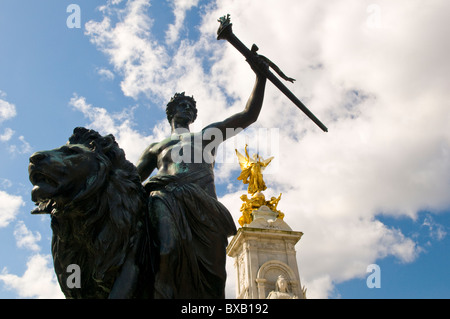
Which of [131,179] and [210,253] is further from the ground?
[131,179]

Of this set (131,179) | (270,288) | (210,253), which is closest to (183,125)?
(131,179)

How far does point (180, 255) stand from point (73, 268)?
764 mm

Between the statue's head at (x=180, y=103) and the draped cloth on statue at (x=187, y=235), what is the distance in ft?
3.56

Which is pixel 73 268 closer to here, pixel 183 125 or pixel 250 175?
pixel 183 125

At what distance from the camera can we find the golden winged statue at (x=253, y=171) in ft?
78.0

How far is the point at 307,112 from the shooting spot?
4.62m

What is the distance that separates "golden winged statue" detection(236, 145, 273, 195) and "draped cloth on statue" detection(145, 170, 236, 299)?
66.4ft

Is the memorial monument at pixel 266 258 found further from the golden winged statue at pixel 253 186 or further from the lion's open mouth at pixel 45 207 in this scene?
the lion's open mouth at pixel 45 207

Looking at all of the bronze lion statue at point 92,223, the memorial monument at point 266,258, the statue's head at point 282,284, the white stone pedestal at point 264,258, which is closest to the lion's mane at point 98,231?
the bronze lion statue at point 92,223

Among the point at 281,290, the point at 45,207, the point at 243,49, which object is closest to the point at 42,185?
the point at 45,207

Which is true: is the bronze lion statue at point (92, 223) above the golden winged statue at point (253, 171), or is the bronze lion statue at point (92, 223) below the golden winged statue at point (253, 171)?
below

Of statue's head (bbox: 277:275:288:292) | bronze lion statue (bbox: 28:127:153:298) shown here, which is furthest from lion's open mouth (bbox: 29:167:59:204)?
statue's head (bbox: 277:275:288:292)

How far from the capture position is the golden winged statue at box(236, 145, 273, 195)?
23.8m

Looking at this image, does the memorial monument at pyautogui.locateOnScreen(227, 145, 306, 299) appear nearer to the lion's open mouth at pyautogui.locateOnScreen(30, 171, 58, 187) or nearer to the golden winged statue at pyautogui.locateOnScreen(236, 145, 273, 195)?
the golden winged statue at pyautogui.locateOnScreen(236, 145, 273, 195)
